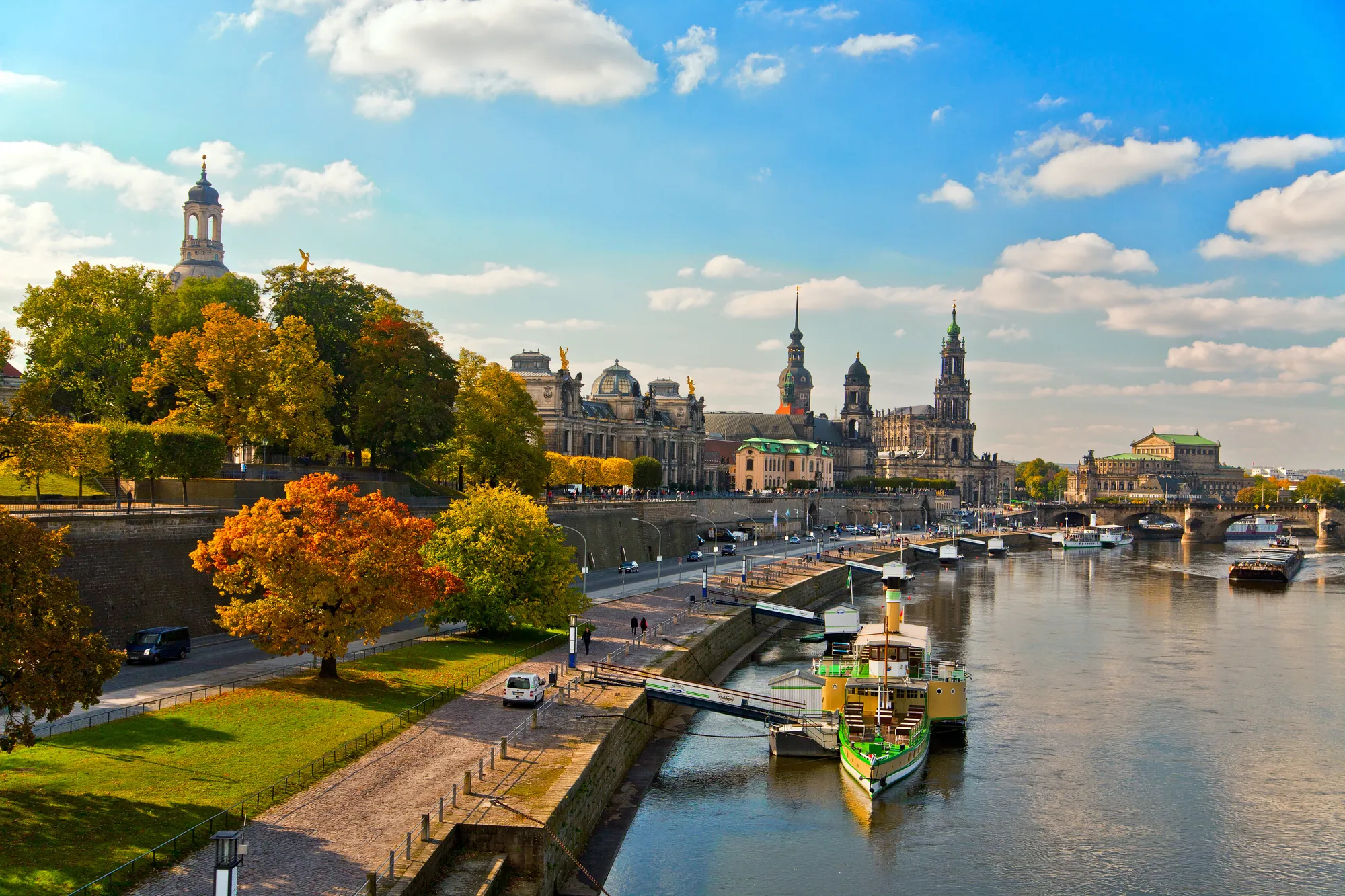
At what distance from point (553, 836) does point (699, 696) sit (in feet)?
59.9

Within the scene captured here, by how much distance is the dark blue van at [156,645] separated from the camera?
43.0 m

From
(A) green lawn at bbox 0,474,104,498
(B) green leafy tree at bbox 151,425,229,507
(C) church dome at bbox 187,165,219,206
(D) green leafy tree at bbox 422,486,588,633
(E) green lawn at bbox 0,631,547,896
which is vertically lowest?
(E) green lawn at bbox 0,631,547,896

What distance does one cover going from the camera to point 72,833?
24.7 metres

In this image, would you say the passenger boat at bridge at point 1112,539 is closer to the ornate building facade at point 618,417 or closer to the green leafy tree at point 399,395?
the ornate building facade at point 618,417

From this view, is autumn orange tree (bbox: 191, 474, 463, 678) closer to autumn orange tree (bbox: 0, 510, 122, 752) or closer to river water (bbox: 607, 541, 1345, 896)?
autumn orange tree (bbox: 0, 510, 122, 752)

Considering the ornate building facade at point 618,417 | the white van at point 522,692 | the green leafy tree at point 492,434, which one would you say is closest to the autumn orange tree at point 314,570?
the white van at point 522,692

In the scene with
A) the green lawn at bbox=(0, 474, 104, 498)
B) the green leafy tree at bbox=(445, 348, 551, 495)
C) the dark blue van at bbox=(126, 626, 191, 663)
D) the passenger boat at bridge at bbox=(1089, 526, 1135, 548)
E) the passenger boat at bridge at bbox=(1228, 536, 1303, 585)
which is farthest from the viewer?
the passenger boat at bridge at bbox=(1089, 526, 1135, 548)

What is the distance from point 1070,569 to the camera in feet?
453

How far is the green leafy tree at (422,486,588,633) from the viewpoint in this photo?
52906mm

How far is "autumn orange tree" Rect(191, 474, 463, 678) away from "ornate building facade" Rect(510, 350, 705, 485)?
3672 inches

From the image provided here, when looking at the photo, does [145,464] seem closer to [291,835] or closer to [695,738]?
[695,738]

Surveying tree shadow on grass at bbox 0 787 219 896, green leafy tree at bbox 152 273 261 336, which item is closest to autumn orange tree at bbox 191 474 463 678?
tree shadow on grass at bbox 0 787 219 896

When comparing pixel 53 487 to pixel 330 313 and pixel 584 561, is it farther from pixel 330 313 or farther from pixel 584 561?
pixel 584 561

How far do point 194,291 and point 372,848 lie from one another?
59.8m
